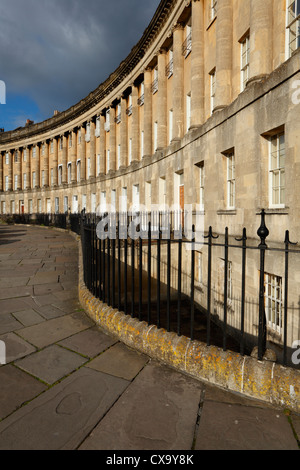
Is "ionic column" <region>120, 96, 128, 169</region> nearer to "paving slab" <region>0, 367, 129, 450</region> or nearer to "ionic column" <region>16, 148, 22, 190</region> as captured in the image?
"paving slab" <region>0, 367, 129, 450</region>

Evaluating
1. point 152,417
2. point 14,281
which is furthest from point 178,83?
point 152,417

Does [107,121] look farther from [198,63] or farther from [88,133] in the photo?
[198,63]

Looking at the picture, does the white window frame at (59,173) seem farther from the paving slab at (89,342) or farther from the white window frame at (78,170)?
the paving slab at (89,342)

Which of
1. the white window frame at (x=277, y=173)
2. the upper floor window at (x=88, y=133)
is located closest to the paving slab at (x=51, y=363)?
the white window frame at (x=277, y=173)

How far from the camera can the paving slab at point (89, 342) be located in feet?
10.7

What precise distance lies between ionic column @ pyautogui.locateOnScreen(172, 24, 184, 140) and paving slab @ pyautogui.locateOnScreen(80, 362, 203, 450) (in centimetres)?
1427

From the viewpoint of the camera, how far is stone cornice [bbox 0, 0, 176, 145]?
648 inches

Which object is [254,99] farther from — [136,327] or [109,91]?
[109,91]

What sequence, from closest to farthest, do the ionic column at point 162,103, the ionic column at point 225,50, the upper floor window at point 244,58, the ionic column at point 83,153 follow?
the upper floor window at point 244,58 → the ionic column at point 225,50 → the ionic column at point 162,103 → the ionic column at point 83,153

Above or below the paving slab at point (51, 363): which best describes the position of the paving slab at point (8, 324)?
above

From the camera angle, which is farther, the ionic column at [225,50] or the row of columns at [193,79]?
the ionic column at [225,50]

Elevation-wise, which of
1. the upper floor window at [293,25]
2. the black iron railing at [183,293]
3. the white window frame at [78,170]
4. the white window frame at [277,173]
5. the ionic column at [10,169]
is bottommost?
the black iron railing at [183,293]

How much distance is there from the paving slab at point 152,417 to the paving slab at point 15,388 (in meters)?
0.78

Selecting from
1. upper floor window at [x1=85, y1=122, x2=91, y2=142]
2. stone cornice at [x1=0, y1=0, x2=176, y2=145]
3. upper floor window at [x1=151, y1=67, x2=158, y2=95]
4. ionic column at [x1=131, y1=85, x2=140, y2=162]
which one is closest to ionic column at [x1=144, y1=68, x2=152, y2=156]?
upper floor window at [x1=151, y1=67, x2=158, y2=95]
